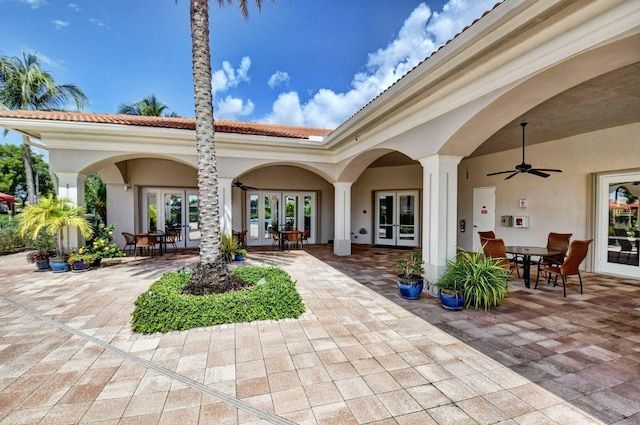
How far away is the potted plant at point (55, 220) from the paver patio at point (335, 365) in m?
2.17

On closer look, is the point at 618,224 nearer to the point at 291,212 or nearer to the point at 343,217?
the point at 343,217

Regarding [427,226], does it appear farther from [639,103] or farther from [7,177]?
[7,177]

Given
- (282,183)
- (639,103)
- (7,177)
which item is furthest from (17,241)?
(7,177)

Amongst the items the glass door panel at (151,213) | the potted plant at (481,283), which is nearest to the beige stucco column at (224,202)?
the glass door panel at (151,213)

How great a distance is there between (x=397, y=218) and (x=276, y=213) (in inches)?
217

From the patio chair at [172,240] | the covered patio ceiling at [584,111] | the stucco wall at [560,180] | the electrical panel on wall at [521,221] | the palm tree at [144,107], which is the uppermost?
the palm tree at [144,107]

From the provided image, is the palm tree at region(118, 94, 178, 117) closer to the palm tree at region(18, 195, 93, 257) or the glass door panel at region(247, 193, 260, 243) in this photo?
the glass door panel at region(247, 193, 260, 243)

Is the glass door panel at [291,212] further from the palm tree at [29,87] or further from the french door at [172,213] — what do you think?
the palm tree at [29,87]

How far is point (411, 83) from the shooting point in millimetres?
4848

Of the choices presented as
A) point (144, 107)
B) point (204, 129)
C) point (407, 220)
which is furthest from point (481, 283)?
point (144, 107)

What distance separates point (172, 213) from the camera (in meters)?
11.8

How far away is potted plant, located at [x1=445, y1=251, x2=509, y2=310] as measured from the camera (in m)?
4.60

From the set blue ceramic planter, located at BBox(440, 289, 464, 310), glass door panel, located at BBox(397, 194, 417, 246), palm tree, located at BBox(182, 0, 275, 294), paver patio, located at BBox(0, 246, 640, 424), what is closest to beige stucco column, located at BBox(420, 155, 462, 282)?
blue ceramic planter, located at BBox(440, 289, 464, 310)

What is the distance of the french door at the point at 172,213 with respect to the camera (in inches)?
452
